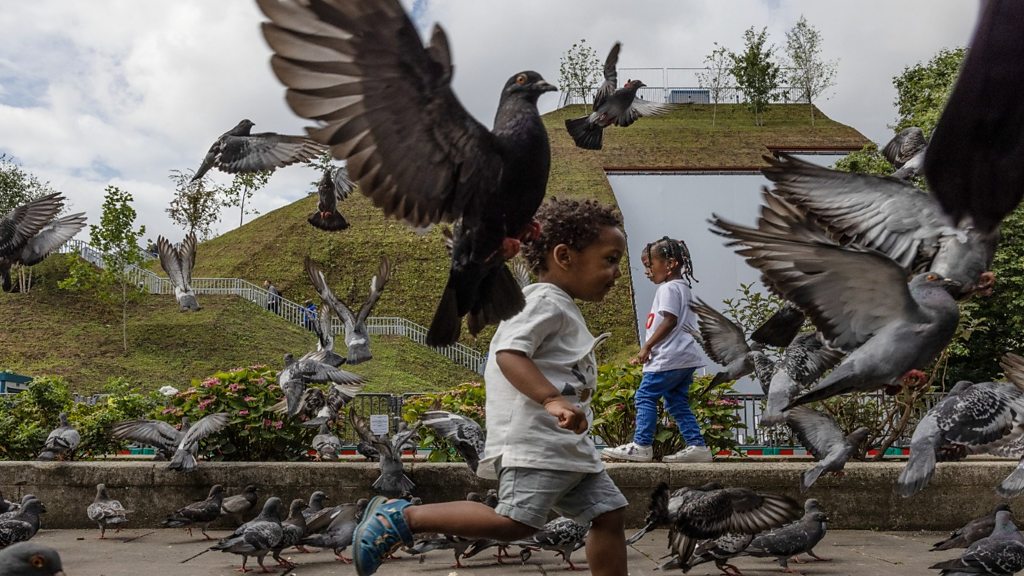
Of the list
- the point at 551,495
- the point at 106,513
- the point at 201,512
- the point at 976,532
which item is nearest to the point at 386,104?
the point at 551,495

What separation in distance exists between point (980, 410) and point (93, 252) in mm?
31863

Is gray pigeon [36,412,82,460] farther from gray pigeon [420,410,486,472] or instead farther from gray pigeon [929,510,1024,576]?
gray pigeon [929,510,1024,576]

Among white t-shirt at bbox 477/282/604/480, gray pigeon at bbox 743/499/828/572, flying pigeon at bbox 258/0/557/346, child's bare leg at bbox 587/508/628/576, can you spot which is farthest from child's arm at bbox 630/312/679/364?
flying pigeon at bbox 258/0/557/346

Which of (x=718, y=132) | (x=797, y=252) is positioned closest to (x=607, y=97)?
(x=797, y=252)

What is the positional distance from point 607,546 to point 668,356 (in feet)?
10.8

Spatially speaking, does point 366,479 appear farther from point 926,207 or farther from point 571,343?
point 926,207

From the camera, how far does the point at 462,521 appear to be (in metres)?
2.56

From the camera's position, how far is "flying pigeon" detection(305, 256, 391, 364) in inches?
219

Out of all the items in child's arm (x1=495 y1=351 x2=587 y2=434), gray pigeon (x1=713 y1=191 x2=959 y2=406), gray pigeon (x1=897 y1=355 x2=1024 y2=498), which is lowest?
gray pigeon (x1=897 y1=355 x2=1024 y2=498)

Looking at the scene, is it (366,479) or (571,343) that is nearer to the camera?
(571,343)

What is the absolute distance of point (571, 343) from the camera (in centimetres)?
278

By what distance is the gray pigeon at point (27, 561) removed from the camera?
8.90 feet

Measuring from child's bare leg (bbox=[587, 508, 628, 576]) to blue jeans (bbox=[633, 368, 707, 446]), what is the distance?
10.6 feet

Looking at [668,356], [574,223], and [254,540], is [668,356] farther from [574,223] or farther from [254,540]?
[574,223]
